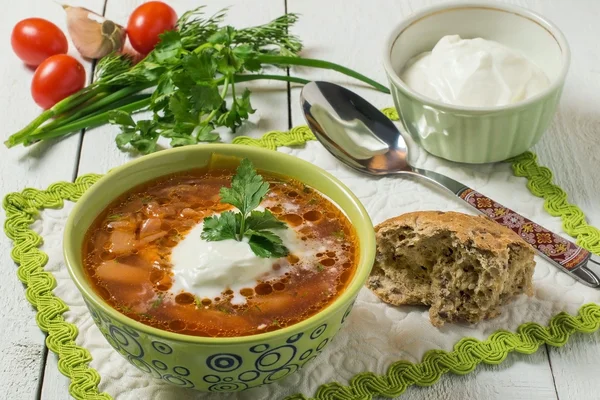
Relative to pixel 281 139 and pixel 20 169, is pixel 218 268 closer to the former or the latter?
pixel 281 139

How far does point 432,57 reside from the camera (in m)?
2.56

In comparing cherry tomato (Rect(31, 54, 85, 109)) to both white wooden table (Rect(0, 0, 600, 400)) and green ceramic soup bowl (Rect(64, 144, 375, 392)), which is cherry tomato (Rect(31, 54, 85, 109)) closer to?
white wooden table (Rect(0, 0, 600, 400))

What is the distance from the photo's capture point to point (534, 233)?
216 centimetres

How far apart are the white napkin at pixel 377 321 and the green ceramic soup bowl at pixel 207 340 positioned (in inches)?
5.4

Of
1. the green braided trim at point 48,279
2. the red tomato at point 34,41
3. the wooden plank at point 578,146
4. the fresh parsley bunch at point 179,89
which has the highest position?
the red tomato at point 34,41

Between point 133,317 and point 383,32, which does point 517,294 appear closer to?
point 133,317

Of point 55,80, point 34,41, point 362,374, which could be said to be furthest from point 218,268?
point 34,41

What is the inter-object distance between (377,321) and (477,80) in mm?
805

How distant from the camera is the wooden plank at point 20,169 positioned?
1903mm

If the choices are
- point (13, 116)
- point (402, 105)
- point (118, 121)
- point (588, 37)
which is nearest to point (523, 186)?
point (402, 105)

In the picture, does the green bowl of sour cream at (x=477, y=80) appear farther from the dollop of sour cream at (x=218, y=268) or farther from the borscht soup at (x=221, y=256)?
the dollop of sour cream at (x=218, y=268)

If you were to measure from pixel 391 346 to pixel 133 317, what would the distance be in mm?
600

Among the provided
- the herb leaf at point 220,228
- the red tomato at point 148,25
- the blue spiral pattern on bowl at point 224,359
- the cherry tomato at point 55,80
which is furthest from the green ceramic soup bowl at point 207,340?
the red tomato at point 148,25

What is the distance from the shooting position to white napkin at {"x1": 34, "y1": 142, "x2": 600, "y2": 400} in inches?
72.1
